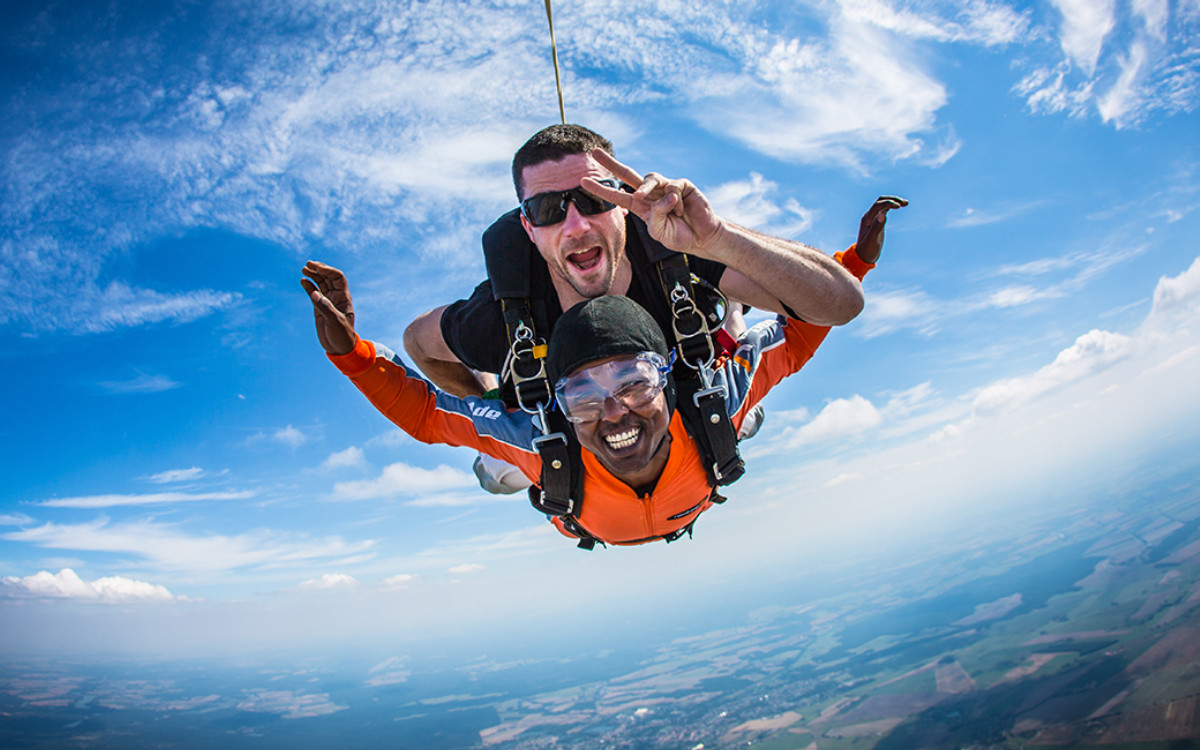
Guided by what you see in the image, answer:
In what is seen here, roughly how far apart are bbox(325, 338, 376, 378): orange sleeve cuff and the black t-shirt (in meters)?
0.56

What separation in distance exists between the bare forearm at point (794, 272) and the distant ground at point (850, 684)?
54507 mm

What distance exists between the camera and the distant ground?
4697 cm

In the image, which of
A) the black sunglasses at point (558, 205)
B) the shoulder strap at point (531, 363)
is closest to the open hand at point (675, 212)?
the black sunglasses at point (558, 205)

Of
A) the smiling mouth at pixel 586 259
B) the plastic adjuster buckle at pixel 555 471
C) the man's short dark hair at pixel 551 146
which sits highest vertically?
the man's short dark hair at pixel 551 146

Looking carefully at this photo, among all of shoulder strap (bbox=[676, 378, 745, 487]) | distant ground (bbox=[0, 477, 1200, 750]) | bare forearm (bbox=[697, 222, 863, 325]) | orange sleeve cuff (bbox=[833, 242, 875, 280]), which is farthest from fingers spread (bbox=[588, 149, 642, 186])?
distant ground (bbox=[0, 477, 1200, 750])

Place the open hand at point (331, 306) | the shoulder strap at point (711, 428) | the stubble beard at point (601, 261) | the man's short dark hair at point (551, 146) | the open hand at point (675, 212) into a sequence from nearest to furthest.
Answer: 1. the open hand at point (675, 212)
2. the open hand at point (331, 306)
3. the shoulder strap at point (711, 428)
4. the stubble beard at point (601, 261)
5. the man's short dark hair at point (551, 146)

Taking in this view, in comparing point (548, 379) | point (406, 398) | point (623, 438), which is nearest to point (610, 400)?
point (623, 438)

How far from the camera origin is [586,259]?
268cm

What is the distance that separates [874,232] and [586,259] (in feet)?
4.77

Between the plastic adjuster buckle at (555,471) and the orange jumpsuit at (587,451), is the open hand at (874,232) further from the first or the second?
the plastic adjuster buckle at (555,471)

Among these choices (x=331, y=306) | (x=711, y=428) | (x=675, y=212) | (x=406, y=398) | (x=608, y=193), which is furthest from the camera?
(x=406, y=398)

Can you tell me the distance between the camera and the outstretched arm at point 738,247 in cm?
181

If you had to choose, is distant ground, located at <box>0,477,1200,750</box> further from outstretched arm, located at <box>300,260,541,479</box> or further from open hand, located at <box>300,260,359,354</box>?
open hand, located at <box>300,260,359,354</box>

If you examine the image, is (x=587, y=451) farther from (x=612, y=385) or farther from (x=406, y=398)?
(x=406, y=398)
